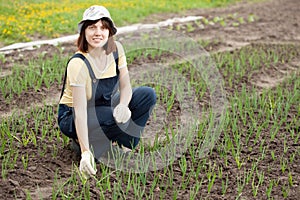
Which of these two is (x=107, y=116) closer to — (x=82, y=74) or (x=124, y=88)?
(x=124, y=88)

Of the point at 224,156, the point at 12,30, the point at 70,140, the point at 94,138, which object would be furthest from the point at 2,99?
the point at 12,30

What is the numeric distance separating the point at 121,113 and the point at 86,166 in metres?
0.40

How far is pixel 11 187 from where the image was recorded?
2699mm

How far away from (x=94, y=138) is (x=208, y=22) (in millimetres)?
4880

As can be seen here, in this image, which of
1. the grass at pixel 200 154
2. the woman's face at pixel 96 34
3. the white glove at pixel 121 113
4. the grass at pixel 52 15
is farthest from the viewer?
the grass at pixel 52 15

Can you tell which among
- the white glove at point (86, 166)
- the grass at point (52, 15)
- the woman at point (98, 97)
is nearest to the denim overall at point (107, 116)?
the woman at point (98, 97)

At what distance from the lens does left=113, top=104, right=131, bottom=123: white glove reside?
2949 mm

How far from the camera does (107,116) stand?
3.02 metres

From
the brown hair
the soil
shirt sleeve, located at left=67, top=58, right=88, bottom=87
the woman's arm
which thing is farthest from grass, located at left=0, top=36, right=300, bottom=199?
the brown hair

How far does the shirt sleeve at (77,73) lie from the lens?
2.80 meters

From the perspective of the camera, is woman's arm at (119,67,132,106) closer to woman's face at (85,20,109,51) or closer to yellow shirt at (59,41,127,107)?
yellow shirt at (59,41,127,107)

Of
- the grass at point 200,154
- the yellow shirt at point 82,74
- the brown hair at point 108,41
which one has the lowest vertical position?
the grass at point 200,154

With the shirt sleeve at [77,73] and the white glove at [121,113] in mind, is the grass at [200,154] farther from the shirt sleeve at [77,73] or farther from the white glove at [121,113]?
the shirt sleeve at [77,73]

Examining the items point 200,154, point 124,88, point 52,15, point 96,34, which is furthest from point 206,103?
point 52,15
